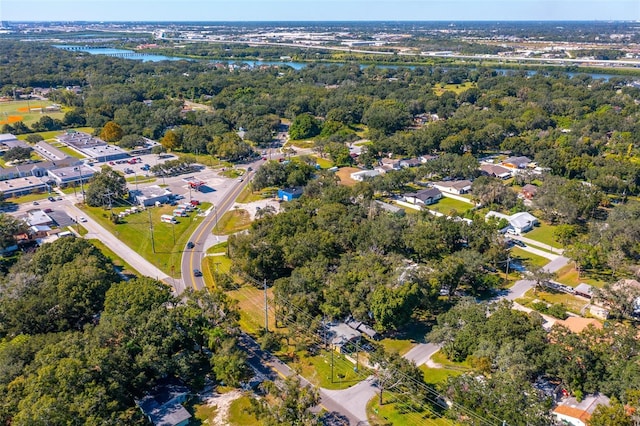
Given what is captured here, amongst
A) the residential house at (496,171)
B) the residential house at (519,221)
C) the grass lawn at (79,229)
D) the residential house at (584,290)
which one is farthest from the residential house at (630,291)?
the grass lawn at (79,229)

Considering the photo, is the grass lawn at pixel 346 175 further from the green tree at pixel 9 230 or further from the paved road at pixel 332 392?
the green tree at pixel 9 230

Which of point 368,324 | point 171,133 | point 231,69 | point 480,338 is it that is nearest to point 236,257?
point 368,324

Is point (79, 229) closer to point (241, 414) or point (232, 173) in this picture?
point (232, 173)

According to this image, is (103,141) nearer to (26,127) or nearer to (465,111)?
(26,127)

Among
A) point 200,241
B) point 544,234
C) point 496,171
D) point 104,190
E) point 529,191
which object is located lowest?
point 200,241

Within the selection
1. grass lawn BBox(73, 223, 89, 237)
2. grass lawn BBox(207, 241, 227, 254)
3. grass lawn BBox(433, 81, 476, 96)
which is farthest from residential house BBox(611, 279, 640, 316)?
grass lawn BBox(433, 81, 476, 96)

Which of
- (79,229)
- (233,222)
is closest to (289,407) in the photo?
(233,222)
